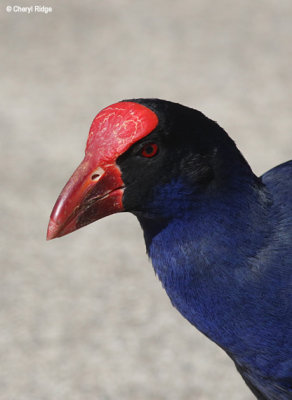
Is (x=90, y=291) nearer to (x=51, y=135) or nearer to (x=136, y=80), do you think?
(x=51, y=135)

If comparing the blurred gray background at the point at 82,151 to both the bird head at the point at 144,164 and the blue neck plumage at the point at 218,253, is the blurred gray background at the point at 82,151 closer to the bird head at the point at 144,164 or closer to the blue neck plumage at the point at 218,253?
the blue neck plumage at the point at 218,253

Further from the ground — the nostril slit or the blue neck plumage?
the nostril slit

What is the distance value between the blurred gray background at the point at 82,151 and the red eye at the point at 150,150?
1283 millimetres

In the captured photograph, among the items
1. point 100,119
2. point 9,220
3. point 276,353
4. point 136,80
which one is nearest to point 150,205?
point 100,119

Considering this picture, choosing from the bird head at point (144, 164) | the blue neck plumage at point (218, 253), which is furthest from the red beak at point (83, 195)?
the blue neck plumage at point (218, 253)

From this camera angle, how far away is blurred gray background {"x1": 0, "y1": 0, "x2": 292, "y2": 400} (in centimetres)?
291

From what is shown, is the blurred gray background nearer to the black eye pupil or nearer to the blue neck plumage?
the blue neck plumage

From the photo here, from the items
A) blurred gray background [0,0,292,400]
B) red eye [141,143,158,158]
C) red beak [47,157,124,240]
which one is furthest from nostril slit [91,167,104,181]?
blurred gray background [0,0,292,400]

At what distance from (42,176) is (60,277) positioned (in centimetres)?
77

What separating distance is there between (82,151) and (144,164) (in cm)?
240

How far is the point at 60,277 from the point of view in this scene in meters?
3.39

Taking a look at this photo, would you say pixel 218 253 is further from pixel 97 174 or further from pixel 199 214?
pixel 97 174

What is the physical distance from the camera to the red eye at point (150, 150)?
1.80 m

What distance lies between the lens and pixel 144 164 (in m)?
1.81
